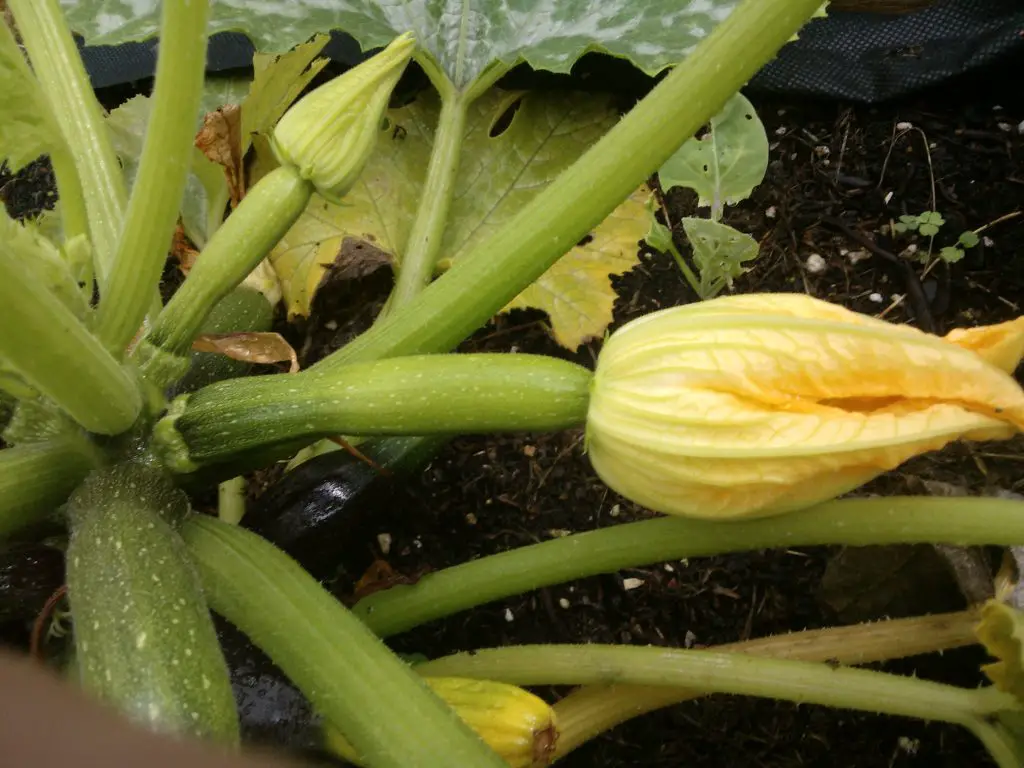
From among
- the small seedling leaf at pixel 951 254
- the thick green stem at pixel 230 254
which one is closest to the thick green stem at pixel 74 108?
the thick green stem at pixel 230 254

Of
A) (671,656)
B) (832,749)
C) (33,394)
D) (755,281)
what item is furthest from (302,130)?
(832,749)

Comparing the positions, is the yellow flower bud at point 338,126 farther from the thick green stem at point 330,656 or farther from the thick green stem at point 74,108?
the thick green stem at point 330,656

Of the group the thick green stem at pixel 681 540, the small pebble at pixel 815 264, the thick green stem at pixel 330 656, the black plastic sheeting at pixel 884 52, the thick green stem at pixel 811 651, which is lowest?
the thick green stem at pixel 811 651

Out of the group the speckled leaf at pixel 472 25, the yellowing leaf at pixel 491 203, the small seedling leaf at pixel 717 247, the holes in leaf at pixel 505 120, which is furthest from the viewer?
the holes in leaf at pixel 505 120

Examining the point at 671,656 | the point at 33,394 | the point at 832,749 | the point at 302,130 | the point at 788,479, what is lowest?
the point at 832,749

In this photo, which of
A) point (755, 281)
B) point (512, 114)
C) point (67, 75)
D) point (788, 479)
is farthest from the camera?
point (512, 114)

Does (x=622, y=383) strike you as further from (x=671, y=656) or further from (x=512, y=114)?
(x=512, y=114)

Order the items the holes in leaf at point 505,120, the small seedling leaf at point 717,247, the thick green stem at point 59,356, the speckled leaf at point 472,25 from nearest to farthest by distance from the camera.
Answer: the thick green stem at point 59,356 < the small seedling leaf at point 717,247 < the speckled leaf at point 472,25 < the holes in leaf at point 505,120

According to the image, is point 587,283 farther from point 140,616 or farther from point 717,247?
point 140,616
